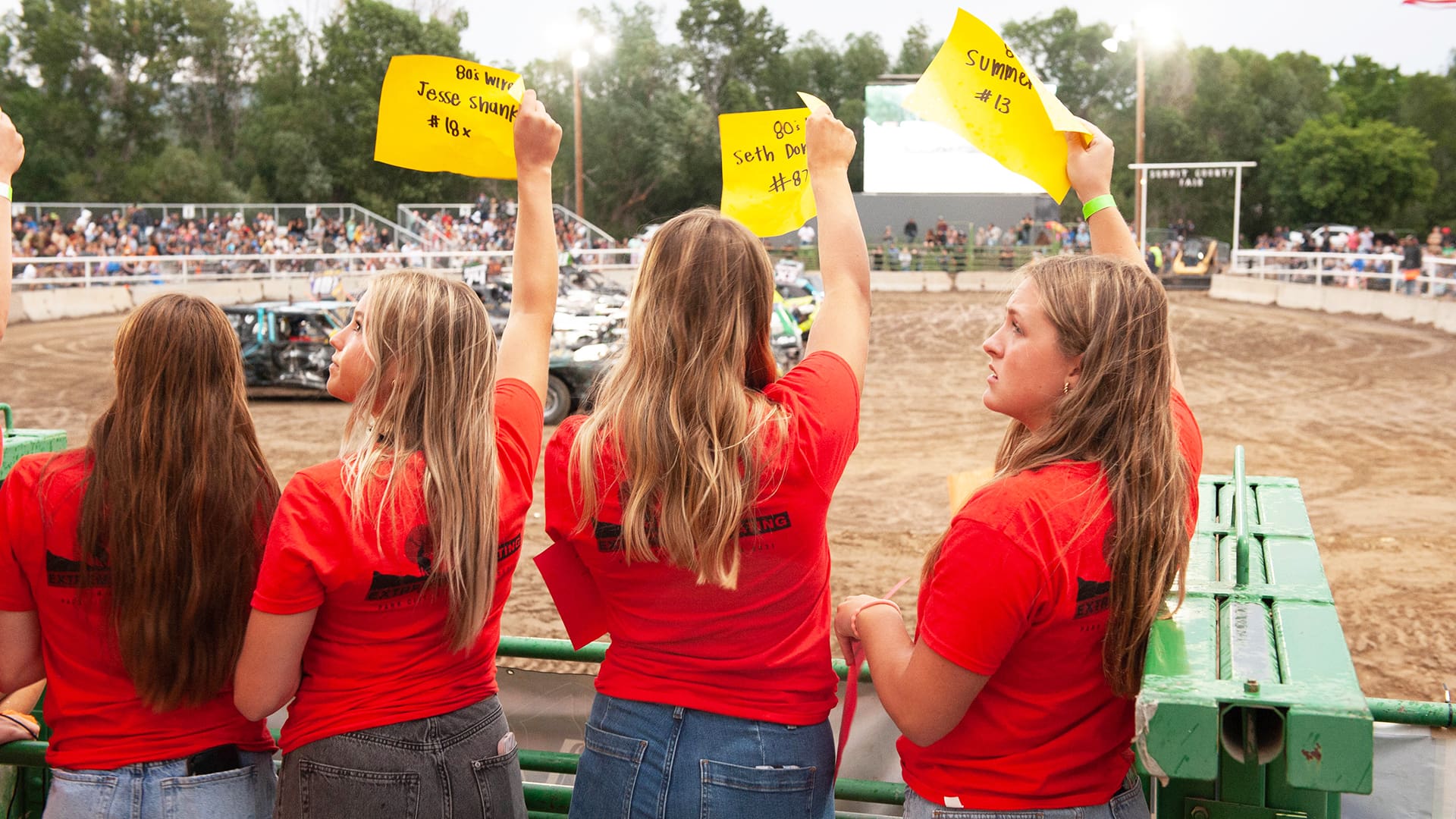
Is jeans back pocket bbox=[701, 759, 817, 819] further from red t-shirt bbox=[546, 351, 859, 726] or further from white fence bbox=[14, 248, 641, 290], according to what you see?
white fence bbox=[14, 248, 641, 290]

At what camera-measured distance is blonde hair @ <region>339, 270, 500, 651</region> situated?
207cm

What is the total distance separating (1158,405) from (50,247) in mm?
30747

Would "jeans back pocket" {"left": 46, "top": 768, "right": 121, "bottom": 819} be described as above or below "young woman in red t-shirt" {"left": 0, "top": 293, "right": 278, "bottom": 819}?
below

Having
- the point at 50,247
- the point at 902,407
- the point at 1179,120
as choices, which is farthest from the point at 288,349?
the point at 1179,120

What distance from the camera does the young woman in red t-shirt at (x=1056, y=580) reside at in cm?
175

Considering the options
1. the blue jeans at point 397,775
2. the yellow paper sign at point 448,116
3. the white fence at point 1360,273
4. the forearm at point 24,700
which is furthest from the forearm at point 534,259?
the white fence at point 1360,273

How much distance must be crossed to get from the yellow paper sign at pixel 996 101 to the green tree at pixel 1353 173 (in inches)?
2098

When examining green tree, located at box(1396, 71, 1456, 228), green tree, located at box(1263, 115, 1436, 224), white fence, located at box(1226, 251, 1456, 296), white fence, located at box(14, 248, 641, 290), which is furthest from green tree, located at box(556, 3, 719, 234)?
green tree, located at box(1396, 71, 1456, 228)

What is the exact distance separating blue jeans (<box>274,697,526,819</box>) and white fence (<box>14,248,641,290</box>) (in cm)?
2050

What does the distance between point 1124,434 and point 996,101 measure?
972mm

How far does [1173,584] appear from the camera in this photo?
2.15 m

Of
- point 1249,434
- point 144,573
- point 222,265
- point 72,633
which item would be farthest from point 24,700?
point 222,265

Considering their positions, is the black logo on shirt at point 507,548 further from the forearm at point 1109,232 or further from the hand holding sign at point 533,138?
the forearm at point 1109,232

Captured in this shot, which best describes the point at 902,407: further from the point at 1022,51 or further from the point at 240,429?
the point at 1022,51
